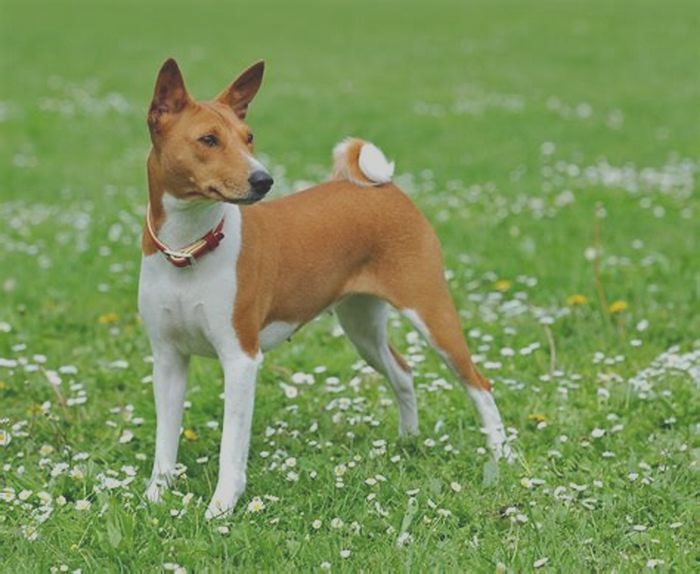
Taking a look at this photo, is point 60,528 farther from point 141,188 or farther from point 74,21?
point 74,21

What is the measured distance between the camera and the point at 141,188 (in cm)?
1156

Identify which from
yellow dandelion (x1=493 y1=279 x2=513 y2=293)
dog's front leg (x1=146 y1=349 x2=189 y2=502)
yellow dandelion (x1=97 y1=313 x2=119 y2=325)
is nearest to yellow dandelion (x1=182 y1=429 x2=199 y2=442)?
dog's front leg (x1=146 y1=349 x2=189 y2=502)

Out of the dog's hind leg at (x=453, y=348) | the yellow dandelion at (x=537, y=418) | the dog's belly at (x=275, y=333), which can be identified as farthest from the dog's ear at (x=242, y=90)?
the yellow dandelion at (x=537, y=418)

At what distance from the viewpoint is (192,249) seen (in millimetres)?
4785

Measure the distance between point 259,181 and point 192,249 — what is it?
19.4 inches

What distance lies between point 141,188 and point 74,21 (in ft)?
60.8

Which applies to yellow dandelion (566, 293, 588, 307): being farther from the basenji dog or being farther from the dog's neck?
the dog's neck

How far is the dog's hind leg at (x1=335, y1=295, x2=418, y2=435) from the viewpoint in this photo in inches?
226

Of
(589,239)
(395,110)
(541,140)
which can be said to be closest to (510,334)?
(589,239)

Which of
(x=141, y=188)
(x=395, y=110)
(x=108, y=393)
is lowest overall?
(x=395, y=110)

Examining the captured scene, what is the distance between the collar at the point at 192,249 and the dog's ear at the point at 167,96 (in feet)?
1.47

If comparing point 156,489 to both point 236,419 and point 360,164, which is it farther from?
point 360,164

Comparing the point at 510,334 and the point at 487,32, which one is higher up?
the point at 510,334

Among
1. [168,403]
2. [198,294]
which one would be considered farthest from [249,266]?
[168,403]
